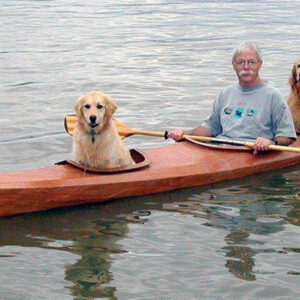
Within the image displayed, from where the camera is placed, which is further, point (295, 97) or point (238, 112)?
point (295, 97)

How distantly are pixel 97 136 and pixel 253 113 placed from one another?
193 cm

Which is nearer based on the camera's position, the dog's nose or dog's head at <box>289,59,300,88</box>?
the dog's nose

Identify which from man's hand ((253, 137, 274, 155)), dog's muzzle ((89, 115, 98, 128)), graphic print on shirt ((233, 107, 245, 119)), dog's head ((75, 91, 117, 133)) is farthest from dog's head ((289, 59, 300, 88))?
dog's muzzle ((89, 115, 98, 128))

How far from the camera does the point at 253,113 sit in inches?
400

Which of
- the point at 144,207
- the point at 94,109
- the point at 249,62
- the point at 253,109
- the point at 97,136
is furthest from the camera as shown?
the point at 253,109

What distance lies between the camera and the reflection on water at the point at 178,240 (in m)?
7.33

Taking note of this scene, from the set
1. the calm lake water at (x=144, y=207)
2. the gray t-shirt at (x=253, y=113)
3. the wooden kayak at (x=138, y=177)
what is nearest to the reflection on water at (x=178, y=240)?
the calm lake water at (x=144, y=207)

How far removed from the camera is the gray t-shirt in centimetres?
1007

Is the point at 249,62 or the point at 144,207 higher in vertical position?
the point at 249,62

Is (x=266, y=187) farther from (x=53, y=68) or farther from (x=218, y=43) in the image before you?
(x=218, y=43)

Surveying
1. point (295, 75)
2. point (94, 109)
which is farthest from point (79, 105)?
point (295, 75)

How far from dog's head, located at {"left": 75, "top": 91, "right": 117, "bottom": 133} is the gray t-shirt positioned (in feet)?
5.86

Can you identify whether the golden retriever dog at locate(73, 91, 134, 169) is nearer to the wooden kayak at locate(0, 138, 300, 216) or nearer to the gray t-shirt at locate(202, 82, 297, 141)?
the wooden kayak at locate(0, 138, 300, 216)

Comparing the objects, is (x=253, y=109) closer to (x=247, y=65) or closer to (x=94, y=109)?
(x=247, y=65)
